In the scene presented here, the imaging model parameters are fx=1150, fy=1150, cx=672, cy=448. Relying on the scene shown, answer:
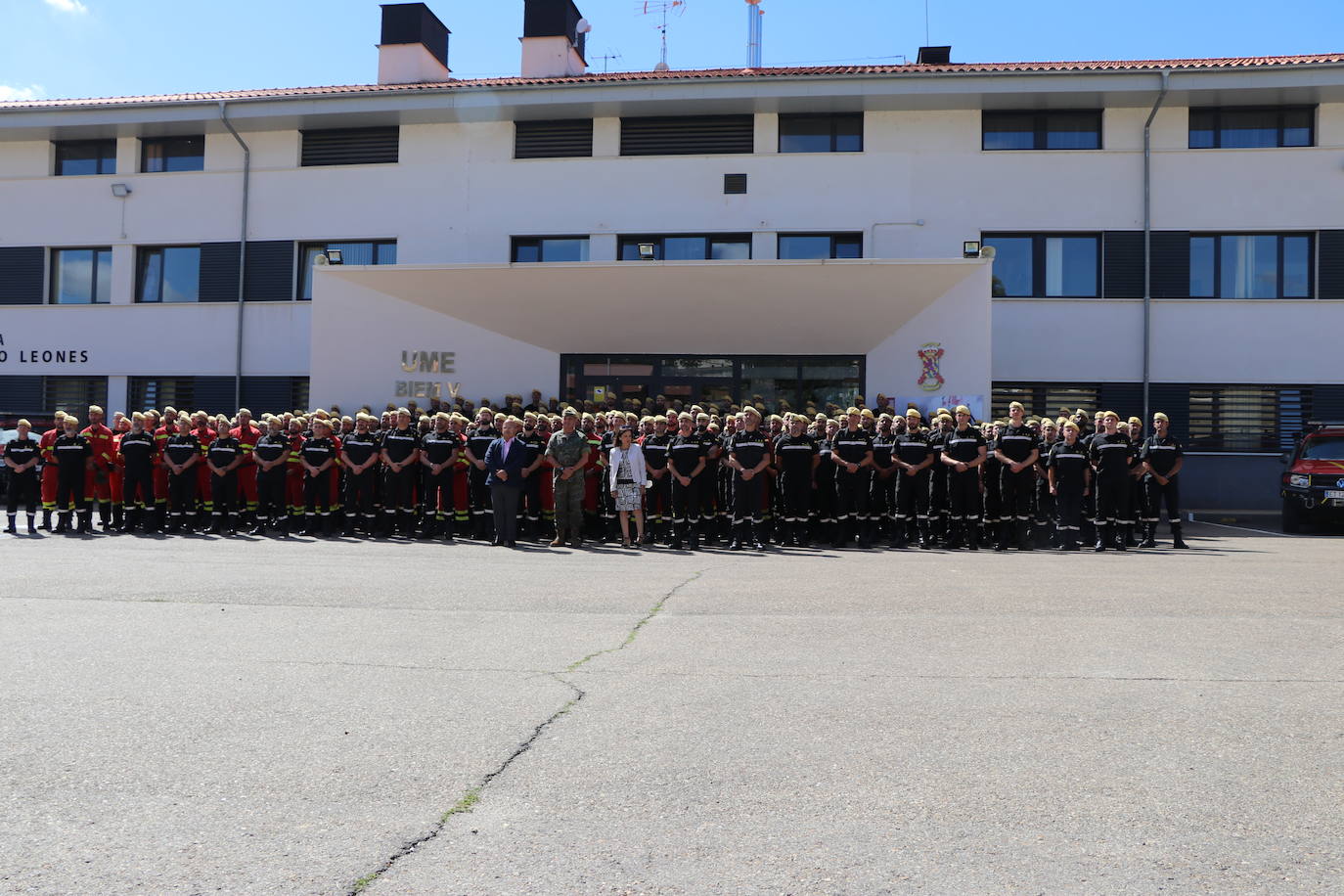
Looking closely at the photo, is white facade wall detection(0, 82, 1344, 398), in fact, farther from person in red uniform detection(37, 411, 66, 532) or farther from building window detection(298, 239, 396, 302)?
person in red uniform detection(37, 411, 66, 532)

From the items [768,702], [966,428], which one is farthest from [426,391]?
[768,702]

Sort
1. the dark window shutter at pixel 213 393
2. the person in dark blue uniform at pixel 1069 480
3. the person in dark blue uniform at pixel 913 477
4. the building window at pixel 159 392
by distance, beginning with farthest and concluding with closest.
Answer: the building window at pixel 159 392, the dark window shutter at pixel 213 393, the person in dark blue uniform at pixel 913 477, the person in dark blue uniform at pixel 1069 480

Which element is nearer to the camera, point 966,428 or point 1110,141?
point 966,428

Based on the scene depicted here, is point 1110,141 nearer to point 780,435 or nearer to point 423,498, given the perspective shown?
point 780,435

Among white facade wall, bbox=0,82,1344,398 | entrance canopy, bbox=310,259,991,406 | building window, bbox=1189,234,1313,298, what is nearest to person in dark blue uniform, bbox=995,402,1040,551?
entrance canopy, bbox=310,259,991,406

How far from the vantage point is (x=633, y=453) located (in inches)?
588

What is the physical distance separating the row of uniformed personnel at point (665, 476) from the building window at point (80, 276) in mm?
10901

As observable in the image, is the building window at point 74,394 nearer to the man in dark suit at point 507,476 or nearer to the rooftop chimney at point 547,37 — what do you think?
the rooftop chimney at point 547,37

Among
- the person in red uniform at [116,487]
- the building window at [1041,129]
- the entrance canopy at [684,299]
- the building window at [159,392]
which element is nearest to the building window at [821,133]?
the building window at [1041,129]

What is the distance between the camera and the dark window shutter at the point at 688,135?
930 inches

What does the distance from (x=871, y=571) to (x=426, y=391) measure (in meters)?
11.5

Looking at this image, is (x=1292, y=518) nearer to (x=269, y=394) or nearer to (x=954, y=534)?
(x=954, y=534)

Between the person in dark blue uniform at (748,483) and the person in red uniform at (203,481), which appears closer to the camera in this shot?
the person in dark blue uniform at (748,483)

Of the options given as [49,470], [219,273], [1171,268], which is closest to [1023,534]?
[1171,268]
